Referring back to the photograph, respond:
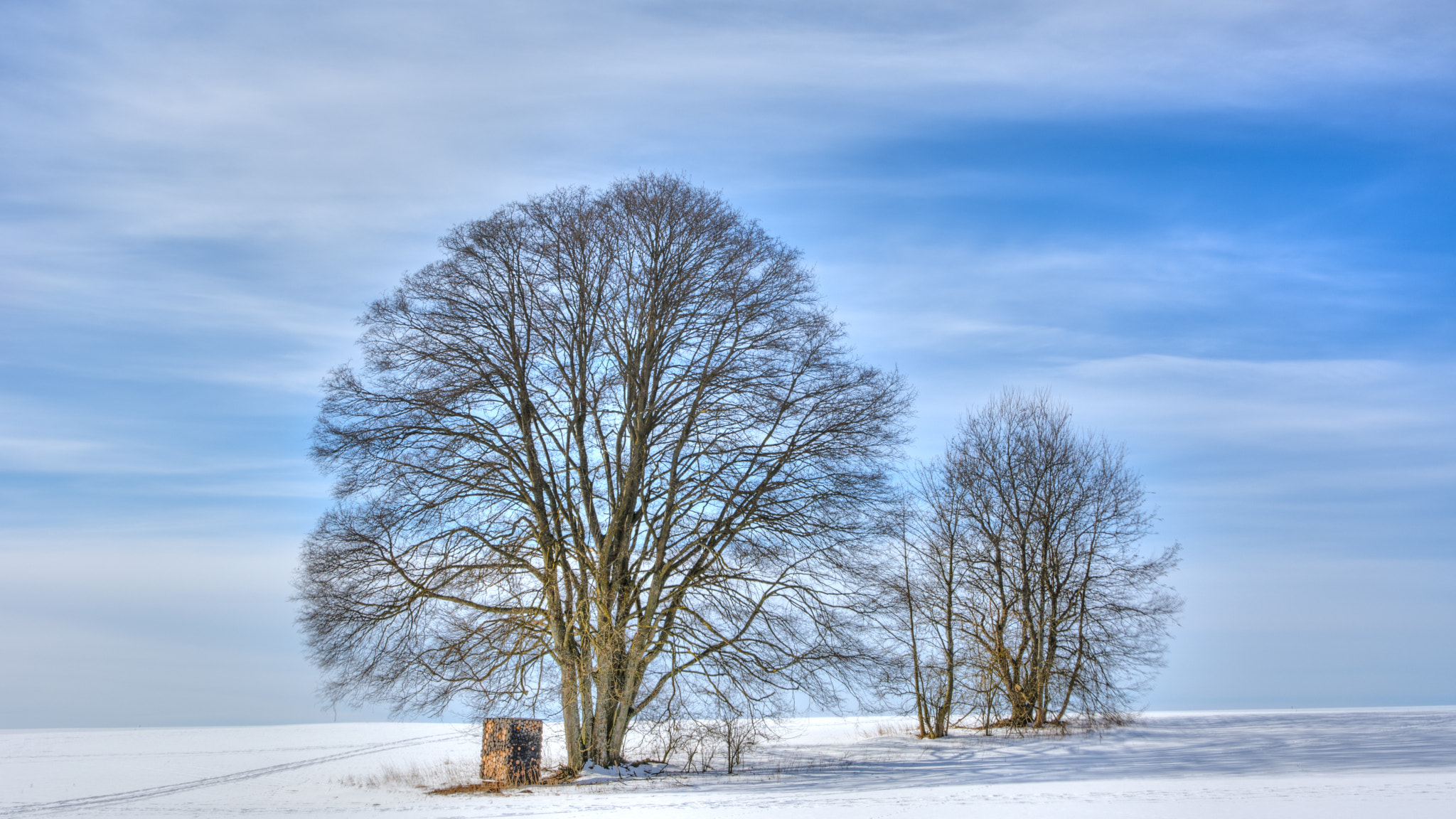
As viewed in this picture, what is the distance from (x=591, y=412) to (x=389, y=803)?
25.6 ft

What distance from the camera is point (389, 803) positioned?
15.9 metres

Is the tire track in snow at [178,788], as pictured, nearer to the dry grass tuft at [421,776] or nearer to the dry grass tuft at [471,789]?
the dry grass tuft at [421,776]

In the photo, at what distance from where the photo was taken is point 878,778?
17.6 metres

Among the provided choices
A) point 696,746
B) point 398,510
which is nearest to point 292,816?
point 398,510

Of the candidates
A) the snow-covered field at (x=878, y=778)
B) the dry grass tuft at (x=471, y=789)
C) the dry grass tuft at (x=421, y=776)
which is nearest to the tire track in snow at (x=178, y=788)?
the snow-covered field at (x=878, y=778)

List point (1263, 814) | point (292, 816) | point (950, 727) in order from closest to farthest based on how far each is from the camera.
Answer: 1. point (1263, 814)
2. point (292, 816)
3. point (950, 727)

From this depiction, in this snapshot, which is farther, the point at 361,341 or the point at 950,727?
the point at 950,727

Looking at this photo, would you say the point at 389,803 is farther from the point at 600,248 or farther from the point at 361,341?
the point at 600,248

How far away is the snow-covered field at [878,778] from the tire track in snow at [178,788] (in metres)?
0.10

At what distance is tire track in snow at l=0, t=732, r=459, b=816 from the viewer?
15703 mm

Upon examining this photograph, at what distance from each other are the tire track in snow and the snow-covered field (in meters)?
0.10

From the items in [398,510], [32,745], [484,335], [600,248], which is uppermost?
[600,248]

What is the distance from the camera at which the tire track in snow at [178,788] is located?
1570cm

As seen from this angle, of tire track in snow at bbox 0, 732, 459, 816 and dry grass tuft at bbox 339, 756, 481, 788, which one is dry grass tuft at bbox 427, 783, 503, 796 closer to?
dry grass tuft at bbox 339, 756, 481, 788
